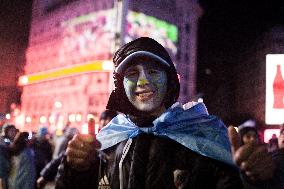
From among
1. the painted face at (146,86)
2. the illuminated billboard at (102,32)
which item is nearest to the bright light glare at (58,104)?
the illuminated billboard at (102,32)

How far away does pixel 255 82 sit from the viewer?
40.4 metres

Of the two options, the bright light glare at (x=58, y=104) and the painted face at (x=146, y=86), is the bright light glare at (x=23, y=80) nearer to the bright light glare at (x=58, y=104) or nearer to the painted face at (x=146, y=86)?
the bright light glare at (x=58, y=104)

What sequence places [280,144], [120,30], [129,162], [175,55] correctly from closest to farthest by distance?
[129,162], [280,144], [120,30], [175,55]

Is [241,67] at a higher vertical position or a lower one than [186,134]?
higher

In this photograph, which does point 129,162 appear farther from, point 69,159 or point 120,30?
point 120,30

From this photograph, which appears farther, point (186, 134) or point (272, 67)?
point (272, 67)

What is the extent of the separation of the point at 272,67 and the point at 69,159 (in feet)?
28.2

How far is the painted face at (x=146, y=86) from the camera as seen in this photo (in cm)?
251

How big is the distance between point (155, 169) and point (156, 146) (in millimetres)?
133

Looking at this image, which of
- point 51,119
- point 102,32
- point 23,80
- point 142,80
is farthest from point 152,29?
point 142,80

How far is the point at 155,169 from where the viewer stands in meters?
2.26

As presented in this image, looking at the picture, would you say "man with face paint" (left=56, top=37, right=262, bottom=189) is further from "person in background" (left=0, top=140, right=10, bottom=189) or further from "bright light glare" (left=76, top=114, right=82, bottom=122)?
"bright light glare" (left=76, top=114, right=82, bottom=122)

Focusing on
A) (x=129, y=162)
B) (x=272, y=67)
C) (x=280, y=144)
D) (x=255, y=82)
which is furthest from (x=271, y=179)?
(x=255, y=82)

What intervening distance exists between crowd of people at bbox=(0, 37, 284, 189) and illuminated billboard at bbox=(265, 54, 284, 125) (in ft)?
22.6
